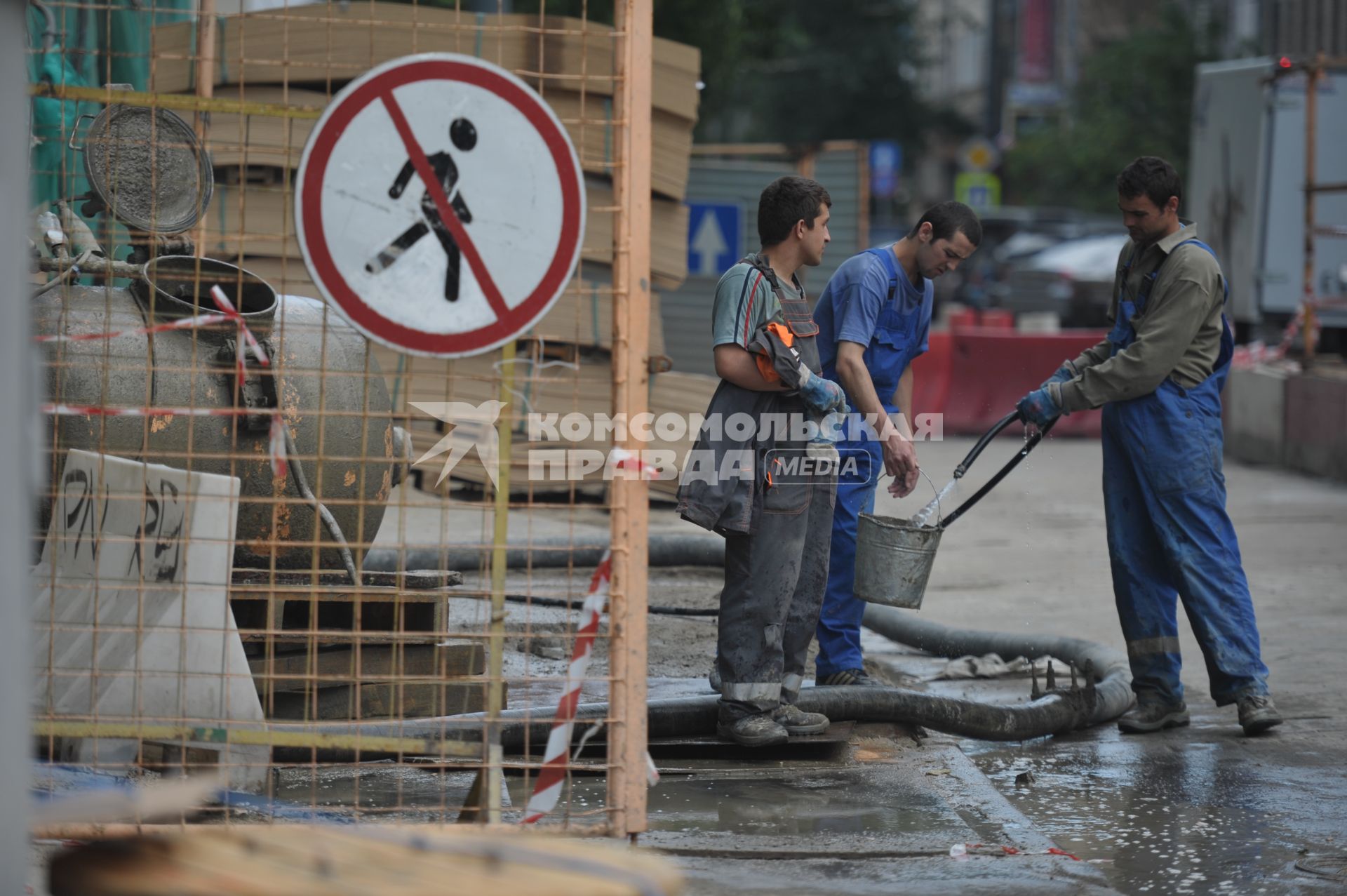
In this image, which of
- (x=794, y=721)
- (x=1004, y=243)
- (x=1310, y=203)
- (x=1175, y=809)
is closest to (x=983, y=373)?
(x=1310, y=203)

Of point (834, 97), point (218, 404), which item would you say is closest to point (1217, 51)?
point (834, 97)

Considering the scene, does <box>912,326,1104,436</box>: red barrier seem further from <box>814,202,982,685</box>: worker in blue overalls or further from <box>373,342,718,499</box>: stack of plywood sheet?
<box>814,202,982,685</box>: worker in blue overalls

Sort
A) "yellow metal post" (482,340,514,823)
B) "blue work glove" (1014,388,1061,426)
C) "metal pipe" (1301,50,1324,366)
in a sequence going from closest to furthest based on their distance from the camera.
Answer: "yellow metal post" (482,340,514,823)
"blue work glove" (1014,388,1061,426)
"metal pipe" (1301,50,1324,366)

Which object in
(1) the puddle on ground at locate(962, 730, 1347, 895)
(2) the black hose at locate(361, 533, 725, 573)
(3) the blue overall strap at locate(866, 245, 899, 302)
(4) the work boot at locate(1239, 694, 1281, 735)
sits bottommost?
(1) the puddle on ground at locate(962, 730, 1347, 895)

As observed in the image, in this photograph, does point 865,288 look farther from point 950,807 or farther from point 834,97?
point 834,97

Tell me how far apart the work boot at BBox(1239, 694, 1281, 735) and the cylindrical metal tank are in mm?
3168

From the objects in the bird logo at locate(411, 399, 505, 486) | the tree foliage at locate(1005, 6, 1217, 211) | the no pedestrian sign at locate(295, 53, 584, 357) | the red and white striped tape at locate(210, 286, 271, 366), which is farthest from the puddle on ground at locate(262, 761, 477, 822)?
the tree foliage at locate(1005, 6, 1217, 211)

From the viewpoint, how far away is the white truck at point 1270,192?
1531 cm

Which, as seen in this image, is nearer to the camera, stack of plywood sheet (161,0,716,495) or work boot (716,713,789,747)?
work boot (716,713,789,747)

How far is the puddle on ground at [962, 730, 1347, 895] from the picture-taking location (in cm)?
395

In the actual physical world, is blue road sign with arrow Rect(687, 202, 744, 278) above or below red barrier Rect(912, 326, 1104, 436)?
above

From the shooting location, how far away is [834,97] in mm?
41969

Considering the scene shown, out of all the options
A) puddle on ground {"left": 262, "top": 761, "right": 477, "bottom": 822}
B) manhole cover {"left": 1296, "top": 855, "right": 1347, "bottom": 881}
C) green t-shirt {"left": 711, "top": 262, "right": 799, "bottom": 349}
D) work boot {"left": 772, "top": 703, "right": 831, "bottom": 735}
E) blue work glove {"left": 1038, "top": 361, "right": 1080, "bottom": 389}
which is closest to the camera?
manhole cover {"left": 1296, "top": 855, "right": 1347, "bottom": 881}

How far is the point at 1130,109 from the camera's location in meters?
32.9
